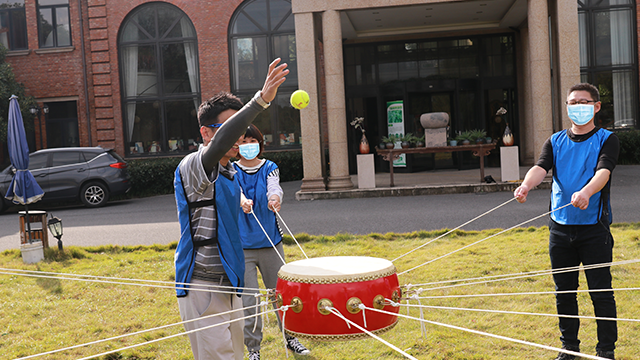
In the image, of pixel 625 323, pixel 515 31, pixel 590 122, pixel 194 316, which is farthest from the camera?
pixel 515 31

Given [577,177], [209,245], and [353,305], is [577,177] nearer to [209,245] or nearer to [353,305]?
[353,305]

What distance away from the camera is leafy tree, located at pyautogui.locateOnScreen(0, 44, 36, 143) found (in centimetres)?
1917

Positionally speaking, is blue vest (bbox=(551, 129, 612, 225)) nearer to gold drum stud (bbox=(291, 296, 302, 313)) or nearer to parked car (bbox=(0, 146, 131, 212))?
gold drum stud (bbox=(291, 296, 302, 313))

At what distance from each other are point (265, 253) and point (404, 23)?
47.3ft

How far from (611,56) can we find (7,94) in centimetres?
2073

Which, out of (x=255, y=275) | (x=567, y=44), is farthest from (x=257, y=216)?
(x=567, y=44)

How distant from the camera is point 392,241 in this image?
8148 millimetres

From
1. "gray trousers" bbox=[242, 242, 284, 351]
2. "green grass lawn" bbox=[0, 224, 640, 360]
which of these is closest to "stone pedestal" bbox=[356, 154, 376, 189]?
"green grass lawn" bbox=[0, 224, 640, 360]

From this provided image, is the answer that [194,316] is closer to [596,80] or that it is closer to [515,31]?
[515,31]

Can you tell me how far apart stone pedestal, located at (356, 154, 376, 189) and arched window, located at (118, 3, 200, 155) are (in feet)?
28.3

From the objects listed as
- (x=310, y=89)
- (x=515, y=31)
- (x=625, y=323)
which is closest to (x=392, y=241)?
(x=625, y=323)

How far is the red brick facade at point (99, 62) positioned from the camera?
1966 centimetres

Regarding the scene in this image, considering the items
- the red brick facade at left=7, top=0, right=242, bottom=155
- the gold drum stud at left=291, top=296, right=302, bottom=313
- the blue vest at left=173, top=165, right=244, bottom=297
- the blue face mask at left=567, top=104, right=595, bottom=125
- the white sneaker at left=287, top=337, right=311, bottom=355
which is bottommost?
the white sneaker at left=287, top=337, right=311, bottom=355

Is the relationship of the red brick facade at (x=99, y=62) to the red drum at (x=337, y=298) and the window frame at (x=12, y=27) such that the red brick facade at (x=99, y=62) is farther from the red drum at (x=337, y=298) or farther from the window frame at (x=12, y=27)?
the red drum at (x=337, y=298)
